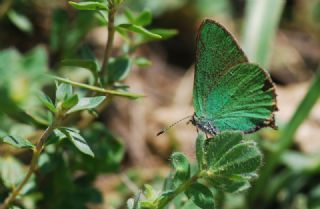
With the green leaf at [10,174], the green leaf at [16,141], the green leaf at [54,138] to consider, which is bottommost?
the green leaf at [10,174]

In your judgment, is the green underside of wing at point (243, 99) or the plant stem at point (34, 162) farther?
the green underside of wing at point (243, 99)

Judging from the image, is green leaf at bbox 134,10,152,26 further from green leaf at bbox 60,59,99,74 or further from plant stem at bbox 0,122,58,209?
plant stem at bbox 0,122,58,209

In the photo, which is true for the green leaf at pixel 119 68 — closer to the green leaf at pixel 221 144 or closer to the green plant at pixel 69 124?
the green plant at pixel 69 124

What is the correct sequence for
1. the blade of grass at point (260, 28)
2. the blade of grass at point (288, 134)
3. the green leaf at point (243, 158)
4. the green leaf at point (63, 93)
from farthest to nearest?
1. the blade of grass at point (260, 28)
2. the blade of grass at point (288, 134)
3. the green leaf at point (63, 93)
4. the green leaf at point (243, 158)

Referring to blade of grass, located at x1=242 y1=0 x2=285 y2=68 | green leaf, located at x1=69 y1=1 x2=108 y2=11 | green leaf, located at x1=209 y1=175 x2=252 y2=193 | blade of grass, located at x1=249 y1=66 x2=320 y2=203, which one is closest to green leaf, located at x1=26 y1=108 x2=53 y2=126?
green leaf, located at x1=69 y1=1 x2=108 y2=11

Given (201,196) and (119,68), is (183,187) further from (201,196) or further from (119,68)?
(119,68)

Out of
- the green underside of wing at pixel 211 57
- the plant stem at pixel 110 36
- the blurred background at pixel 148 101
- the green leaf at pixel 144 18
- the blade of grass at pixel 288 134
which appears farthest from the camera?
the blade of grass at pixel 288 134

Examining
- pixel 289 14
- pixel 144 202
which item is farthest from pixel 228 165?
pixel 289 14

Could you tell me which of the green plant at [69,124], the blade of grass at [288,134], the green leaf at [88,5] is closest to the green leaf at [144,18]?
the green plant at [69,124]
